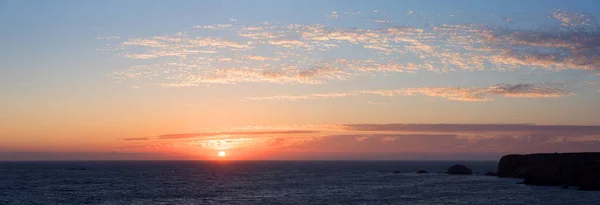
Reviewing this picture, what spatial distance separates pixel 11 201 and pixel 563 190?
83.0 meters

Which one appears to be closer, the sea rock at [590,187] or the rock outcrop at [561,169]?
the sea rock at [590,187]

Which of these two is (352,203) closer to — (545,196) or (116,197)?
(545,196)

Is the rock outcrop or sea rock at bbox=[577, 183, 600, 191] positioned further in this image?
the rock outcrop

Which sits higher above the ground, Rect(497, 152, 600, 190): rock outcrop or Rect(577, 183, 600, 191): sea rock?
Rect(497, 152, 600, 190): rock outcrop

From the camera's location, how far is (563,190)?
299 feet

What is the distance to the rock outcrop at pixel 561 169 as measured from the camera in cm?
10338

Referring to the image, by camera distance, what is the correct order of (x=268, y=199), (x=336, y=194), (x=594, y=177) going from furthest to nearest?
(x=594, y=177)
(x=336, y=194)
(x=268, y=199)

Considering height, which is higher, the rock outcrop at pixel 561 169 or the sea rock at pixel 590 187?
the rock outcrop at pixel 561 169

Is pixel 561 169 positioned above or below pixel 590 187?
above

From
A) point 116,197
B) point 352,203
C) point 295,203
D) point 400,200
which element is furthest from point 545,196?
point 116,197

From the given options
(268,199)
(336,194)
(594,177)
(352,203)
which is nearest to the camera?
(352,203)

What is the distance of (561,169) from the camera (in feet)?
363

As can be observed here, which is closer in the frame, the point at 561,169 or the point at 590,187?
the point at 590,187

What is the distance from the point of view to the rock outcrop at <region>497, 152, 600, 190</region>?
103375 mm
